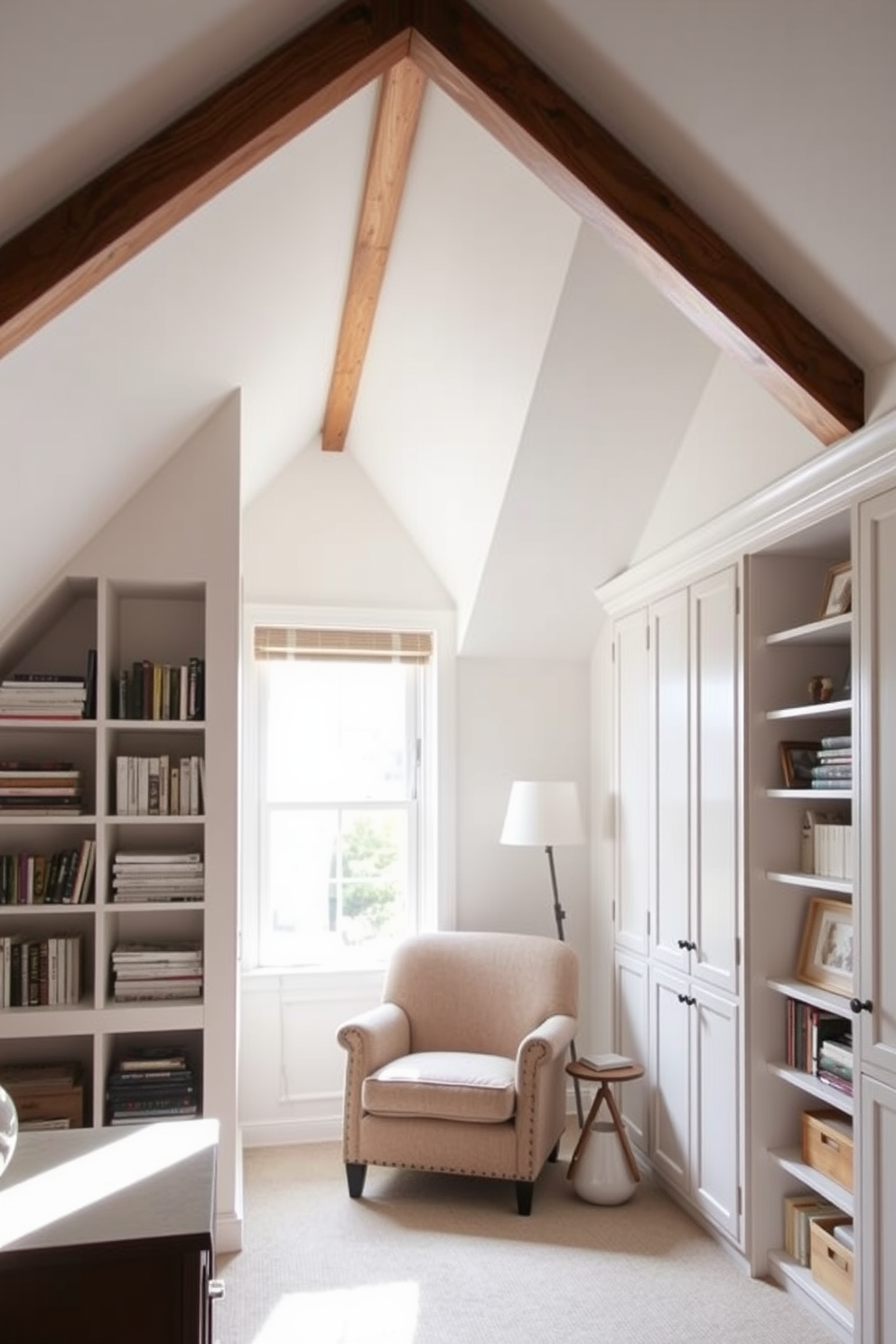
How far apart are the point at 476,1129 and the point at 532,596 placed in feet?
6.78

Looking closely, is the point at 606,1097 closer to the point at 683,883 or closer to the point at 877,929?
the point at 683,883

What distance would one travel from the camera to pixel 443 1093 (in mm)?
3814

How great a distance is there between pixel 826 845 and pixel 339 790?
A: 239cm

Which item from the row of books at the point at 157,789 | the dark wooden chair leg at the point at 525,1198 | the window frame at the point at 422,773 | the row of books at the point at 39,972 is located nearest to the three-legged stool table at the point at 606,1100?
the dark wooden chair leg at the point at 525,1198

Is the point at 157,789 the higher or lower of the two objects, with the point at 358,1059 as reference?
higher

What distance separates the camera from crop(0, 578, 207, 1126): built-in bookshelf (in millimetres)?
3504

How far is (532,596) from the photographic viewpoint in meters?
4.65

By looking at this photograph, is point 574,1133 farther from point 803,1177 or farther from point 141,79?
point 141,79

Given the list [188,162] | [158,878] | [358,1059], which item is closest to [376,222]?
[188,162]

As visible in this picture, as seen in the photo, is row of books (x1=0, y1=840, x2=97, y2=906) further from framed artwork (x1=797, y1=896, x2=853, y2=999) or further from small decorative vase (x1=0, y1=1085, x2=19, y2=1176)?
framed artwork (x1=797, y1=896, x2=853, y2=999)

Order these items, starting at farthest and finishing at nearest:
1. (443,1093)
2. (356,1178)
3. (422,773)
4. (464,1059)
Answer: (422,773) → (464,1059) → (356,1178) → (443,1093)

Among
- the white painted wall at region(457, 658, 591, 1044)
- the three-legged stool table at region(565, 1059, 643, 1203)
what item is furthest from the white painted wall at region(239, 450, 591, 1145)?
the three-legged stool table at region(565, 1059, 643, 1203)

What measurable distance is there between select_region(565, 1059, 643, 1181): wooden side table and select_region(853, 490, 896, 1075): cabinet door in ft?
4.64

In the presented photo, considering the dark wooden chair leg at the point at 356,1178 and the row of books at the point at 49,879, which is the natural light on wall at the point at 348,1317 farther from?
the row of books at the point at 49,879
